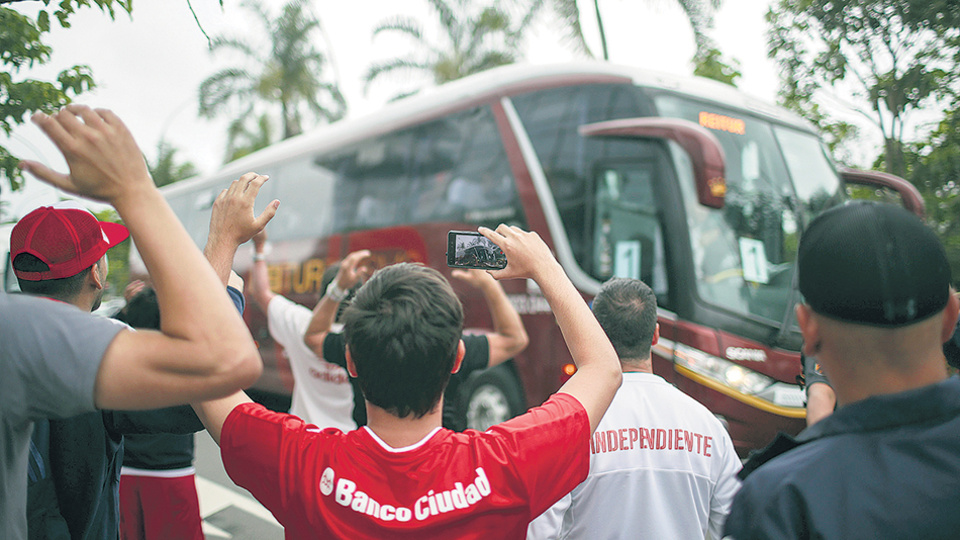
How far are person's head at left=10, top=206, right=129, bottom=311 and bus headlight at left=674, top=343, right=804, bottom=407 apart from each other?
13.0 ft

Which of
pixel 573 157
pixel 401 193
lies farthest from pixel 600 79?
pixel 401 193

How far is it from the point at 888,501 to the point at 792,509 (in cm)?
13

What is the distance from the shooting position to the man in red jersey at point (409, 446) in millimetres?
1252

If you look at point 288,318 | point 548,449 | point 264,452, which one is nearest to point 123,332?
point 264,452

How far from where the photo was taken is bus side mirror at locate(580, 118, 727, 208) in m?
4.31

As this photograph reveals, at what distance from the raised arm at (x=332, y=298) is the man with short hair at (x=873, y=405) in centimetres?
208

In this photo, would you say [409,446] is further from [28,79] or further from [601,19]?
[601,19]

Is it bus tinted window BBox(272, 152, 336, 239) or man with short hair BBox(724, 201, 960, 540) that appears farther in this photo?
bus tinted window BBox(272, 152, 336, 239)

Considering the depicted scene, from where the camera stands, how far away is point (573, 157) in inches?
218

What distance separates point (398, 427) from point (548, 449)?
0.32 m

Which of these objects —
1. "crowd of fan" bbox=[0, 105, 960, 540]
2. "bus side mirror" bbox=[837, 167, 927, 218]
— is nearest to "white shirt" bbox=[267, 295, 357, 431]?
"crowd of fan" bbox=[0, 105, 960, 540]

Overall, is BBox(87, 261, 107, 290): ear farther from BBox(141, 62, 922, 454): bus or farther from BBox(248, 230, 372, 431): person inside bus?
BBox(141, 62, 922, 454): bus

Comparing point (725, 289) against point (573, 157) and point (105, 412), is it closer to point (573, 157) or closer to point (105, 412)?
point (573, 157)

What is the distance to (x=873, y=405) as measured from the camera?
0.99 meters
